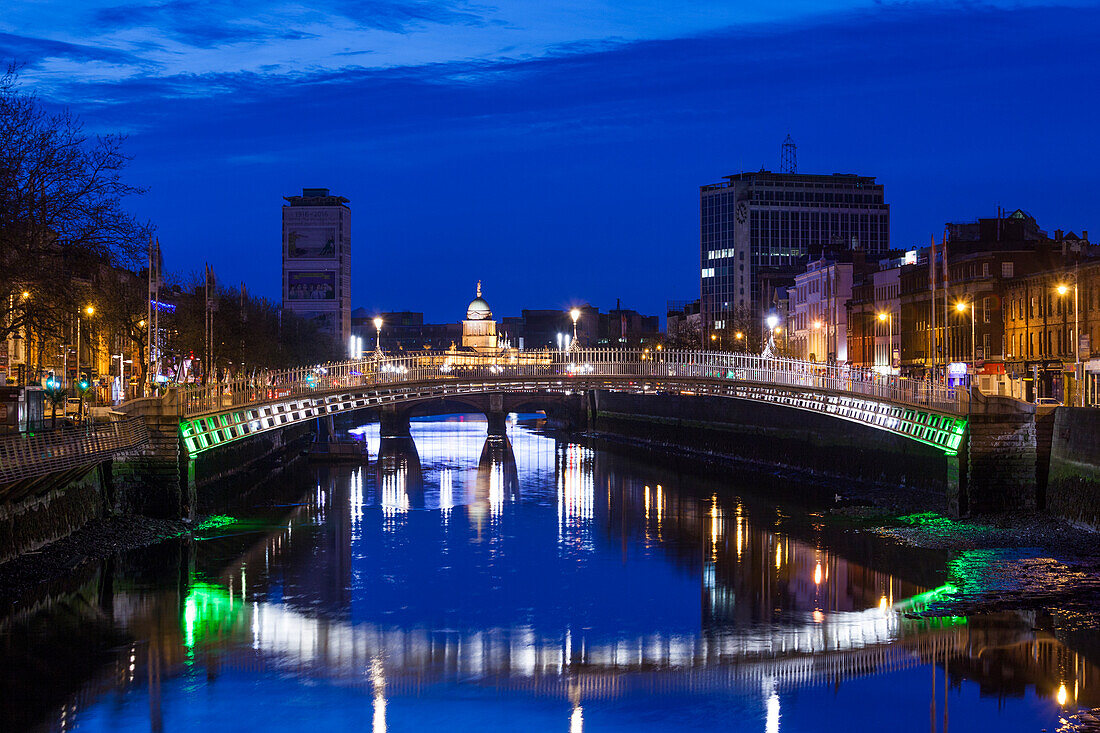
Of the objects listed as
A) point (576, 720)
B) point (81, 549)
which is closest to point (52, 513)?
point (81, 549)

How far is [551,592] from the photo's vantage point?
38688mm

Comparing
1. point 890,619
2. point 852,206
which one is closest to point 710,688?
point 890,619

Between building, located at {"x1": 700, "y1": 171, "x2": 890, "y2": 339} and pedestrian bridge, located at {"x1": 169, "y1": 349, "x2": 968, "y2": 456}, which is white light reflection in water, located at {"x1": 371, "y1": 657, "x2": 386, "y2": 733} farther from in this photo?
building, located at {"x1": 700, "y1": 171, "x2": 890, "y2": 339}

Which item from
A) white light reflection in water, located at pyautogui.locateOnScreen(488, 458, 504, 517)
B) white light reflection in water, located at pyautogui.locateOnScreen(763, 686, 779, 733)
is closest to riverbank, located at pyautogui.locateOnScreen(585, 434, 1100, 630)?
white light reflection in water, located at pyautogui.locateOnScreen(763, 686, 779, 733)

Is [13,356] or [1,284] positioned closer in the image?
[1,284]

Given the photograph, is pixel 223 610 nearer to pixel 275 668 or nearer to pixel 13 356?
pixel 275 668

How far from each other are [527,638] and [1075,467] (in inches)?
833

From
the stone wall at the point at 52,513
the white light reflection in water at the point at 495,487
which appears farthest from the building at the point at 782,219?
the stone wall at the point at 52,513

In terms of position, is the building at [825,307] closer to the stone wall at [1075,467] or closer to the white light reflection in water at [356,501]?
the white light reflection in water at [356,501]

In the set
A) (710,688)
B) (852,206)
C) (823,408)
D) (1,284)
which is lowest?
(710,688)

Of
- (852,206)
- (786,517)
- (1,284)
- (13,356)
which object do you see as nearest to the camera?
(1,284)

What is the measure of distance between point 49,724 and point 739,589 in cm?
1974

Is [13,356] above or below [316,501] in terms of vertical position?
above

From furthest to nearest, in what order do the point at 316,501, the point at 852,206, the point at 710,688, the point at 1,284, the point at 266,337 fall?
the point at 852,206 → the point at 266,337 → the point at 316,501 → the point at 1,284 → the point at 710,688
